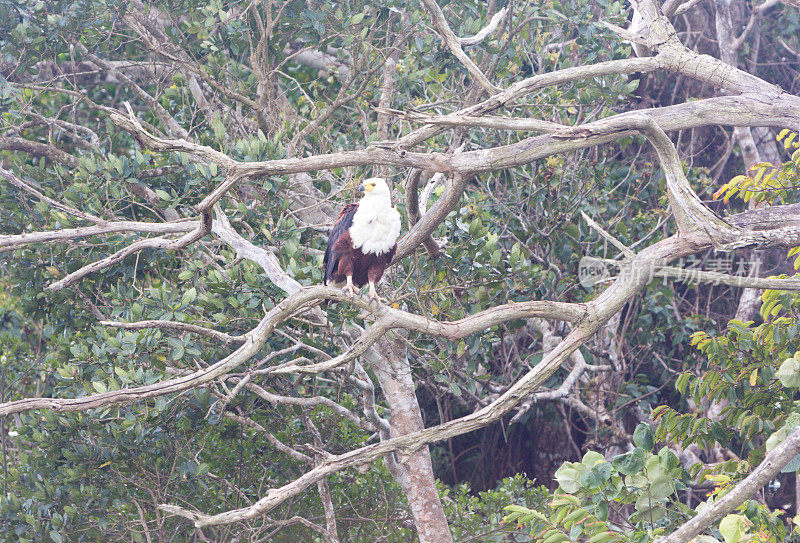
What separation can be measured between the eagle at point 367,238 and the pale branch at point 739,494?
1.85 m

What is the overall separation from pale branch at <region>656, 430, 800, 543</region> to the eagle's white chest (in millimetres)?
2023

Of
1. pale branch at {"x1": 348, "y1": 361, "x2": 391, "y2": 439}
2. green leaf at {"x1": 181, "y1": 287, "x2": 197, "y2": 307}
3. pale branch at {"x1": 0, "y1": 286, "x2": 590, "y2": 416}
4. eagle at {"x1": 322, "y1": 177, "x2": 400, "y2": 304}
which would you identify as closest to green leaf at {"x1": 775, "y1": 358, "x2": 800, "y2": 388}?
pale branch at {"x1": 0, "y1": 286, "x2": 590, "y2": 416}

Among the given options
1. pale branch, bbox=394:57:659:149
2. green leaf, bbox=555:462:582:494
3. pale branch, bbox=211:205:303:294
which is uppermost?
pale branch, bbox=394:57:659:149

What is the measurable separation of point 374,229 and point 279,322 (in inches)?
39.1

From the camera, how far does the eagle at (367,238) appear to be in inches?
161


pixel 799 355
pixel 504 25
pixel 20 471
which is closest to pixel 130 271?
pixel 20 471

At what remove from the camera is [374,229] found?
4.09 m

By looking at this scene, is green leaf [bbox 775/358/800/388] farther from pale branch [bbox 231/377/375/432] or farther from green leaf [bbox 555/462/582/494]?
pale branch [bbox 231/377/375/432]

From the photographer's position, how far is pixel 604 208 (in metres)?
6.32

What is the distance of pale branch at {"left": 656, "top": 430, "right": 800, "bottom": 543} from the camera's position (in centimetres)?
274

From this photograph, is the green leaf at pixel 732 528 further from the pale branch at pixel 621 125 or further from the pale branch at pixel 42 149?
the pale branch at pixel 42 149

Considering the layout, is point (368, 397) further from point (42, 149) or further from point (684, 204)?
point (42, 149)

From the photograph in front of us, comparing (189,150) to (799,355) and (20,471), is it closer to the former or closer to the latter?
(799,355)

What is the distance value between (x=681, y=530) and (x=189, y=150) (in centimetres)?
242
